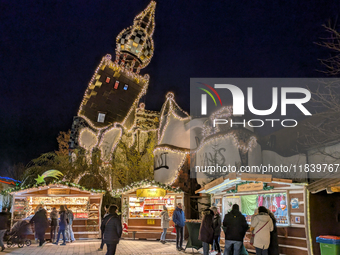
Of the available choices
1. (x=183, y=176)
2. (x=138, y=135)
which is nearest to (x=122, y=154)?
(x=138, y=135)

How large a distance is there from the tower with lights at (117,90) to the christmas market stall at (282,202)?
16486 millimetres

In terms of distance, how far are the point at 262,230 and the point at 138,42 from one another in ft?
71.9

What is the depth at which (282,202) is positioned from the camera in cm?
951

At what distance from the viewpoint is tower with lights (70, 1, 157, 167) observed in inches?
1008

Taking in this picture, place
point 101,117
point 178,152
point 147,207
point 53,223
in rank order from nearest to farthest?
point 53,223 < point 147,207 < point 178,152 < point 101,117

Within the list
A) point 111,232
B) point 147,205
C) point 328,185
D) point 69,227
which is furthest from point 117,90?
point 328,185

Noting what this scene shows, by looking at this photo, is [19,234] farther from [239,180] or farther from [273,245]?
[273,245]

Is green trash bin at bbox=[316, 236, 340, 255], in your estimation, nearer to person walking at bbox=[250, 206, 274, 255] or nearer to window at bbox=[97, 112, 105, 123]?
person walking at bbox=[250, 206, 274, 255]

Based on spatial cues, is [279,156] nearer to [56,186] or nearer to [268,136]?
[268,136]

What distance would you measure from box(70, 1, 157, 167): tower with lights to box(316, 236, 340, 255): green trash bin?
20.2m

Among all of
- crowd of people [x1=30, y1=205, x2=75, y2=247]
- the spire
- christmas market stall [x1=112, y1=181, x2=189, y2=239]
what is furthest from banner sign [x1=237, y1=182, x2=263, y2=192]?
the spire

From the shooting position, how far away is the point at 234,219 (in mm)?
7777

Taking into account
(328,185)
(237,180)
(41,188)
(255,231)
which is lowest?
(255,231)

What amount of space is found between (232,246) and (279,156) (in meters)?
10.5
